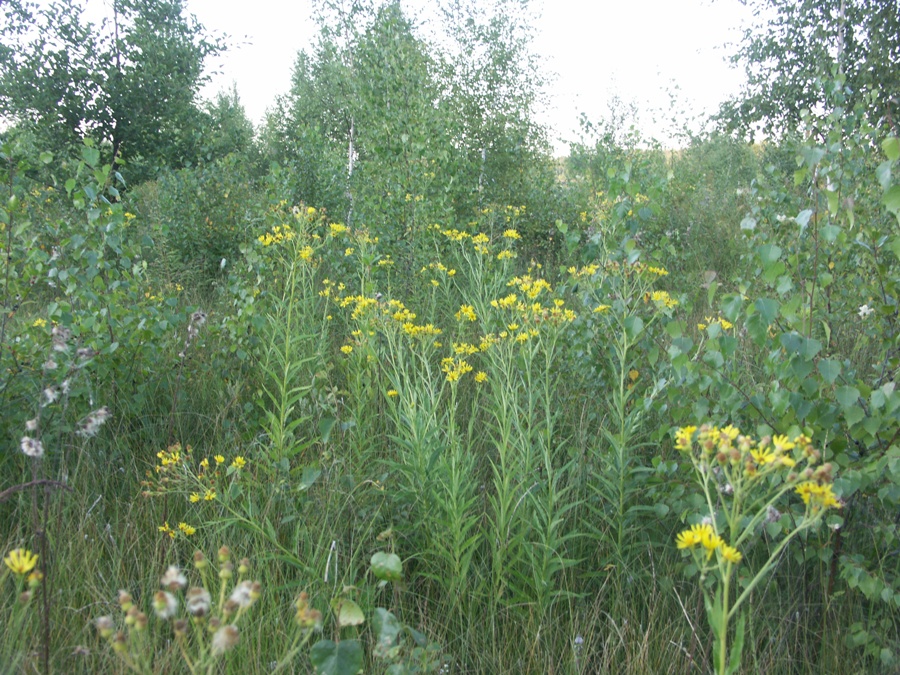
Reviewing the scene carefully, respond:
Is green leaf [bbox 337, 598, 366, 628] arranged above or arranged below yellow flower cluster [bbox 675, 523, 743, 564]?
below

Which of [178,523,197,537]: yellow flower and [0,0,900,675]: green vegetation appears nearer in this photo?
[0,0,900,675]: green vegetation

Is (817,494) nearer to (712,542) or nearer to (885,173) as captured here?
(712,542)

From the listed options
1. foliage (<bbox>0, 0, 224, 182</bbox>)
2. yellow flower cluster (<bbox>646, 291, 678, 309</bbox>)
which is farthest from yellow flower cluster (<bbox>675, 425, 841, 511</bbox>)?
foliage (<bbox>0, 0, 224, 182</bbox>)

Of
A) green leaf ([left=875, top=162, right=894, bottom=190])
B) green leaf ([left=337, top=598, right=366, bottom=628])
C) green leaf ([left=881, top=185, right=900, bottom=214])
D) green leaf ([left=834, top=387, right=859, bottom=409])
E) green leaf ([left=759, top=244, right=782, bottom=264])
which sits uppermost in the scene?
green leaf ([left=875, top=162, right=894, bottom=190])

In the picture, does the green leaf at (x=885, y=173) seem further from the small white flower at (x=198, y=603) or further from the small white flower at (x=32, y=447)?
the small white flower at (x=32, y=447)

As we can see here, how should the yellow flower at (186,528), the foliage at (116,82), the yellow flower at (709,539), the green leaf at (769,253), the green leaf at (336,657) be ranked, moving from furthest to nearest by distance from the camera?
the foliage at (116,82) → the yellow flower at (186,528) → the green leaf at (769,253) → the green leaf at (336,657) → the yellow flower at (709,539)

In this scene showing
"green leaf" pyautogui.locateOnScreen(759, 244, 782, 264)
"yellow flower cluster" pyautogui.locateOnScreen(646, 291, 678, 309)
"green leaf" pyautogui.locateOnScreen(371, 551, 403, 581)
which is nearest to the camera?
"green leaf" pyautogui.locateOnScreen(371, 551, 403, 581)

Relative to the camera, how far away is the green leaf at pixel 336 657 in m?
1.20

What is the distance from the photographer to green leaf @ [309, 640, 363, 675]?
1197 millimetres

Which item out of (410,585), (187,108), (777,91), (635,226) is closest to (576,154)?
(777,91)

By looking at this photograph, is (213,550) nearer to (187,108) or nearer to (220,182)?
(220,182)

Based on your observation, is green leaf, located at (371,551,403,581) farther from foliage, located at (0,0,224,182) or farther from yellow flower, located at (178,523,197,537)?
foliage, located at (0,0,224,182)

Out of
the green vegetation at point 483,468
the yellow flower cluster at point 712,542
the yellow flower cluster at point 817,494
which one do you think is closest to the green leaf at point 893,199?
the green vegetation at point 483,468

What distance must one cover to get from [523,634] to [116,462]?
5.71 feet
